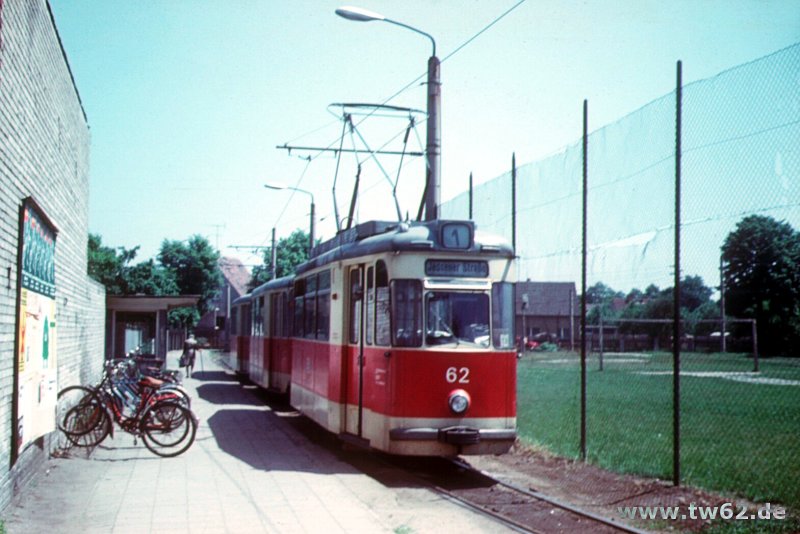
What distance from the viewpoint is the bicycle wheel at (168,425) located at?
1223 cm

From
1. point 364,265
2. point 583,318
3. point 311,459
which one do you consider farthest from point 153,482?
point 583,318

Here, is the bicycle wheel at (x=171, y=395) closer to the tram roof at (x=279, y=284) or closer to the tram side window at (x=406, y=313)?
the tram side window at (x=406, y=313)

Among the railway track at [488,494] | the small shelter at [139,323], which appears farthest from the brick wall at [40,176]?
the small shelter at [139,323]

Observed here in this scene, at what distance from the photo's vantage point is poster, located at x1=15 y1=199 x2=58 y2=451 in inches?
340

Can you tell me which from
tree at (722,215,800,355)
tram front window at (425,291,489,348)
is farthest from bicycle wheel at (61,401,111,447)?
tree at (722,215,800,355)

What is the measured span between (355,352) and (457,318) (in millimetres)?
1810

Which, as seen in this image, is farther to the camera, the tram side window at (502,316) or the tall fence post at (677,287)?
the tram side window at (502,316)

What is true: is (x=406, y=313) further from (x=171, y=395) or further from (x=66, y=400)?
(x=66, y=400)

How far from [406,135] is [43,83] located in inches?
348

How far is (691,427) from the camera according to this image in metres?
17.5

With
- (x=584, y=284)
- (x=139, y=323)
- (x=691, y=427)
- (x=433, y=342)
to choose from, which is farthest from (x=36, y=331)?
(x=139, y=323)

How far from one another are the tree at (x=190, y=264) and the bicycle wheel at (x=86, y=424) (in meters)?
59.3

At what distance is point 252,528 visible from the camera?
7.89 m

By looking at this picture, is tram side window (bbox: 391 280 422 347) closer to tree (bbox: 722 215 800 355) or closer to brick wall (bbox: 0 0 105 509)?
tree (bbox: 722 215 800 355)
